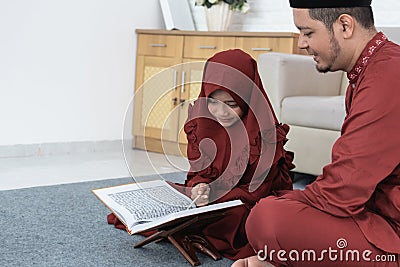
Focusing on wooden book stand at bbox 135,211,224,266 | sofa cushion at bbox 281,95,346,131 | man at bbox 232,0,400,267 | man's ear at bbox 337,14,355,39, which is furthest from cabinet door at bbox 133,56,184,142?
sofa cushion at bbox 281,95,346,131

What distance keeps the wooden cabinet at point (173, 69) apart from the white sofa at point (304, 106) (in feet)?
1.12

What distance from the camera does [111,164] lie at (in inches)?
147

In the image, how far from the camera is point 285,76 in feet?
10.7

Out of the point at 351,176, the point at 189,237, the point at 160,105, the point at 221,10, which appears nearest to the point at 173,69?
the point at 160,105

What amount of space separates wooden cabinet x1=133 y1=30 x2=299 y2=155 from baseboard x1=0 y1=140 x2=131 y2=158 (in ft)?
0.79

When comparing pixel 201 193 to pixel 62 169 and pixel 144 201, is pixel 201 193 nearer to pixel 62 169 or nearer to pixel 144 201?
pixel 144 201

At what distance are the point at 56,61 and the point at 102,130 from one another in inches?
23.7

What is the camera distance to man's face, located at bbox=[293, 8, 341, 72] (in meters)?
1.47

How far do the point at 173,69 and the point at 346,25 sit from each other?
28.3 inches

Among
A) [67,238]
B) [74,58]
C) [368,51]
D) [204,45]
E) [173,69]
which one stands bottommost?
[67,238]

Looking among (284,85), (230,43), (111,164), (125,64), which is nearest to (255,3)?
(230,43)

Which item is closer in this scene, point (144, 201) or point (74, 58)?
point (144, 201)

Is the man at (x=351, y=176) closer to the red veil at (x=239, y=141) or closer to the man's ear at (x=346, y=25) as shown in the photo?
the man's ear at (x=346, y=25)

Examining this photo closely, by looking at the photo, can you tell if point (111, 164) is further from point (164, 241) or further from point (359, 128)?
point (359, 128)
